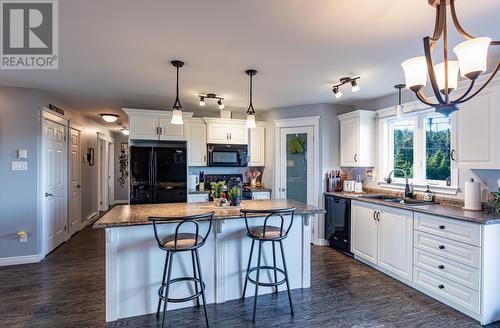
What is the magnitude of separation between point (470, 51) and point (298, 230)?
2.19 metres

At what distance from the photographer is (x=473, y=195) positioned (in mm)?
2748

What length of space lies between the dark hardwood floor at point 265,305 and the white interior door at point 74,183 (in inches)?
63.8

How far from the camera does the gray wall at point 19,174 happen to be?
3621mm

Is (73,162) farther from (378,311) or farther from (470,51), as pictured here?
(470,51)

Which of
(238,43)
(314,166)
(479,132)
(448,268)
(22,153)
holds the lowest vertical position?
(448,268)

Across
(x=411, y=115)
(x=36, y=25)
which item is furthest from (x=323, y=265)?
(x=36, y=25)

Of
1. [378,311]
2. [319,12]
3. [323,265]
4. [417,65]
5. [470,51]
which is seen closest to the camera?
[470,51]

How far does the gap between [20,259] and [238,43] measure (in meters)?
4.12

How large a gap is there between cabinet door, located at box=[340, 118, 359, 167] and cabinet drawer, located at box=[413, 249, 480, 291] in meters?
1.76

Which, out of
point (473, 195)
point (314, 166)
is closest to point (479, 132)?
point (473, 195)

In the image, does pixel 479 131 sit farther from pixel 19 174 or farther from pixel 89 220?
pixel 89 220

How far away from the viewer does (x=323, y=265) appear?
3.63m

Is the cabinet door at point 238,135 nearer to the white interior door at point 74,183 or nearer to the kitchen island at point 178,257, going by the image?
the kitchen island at point 178,257

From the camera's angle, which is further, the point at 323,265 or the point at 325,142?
the point at 325,142
